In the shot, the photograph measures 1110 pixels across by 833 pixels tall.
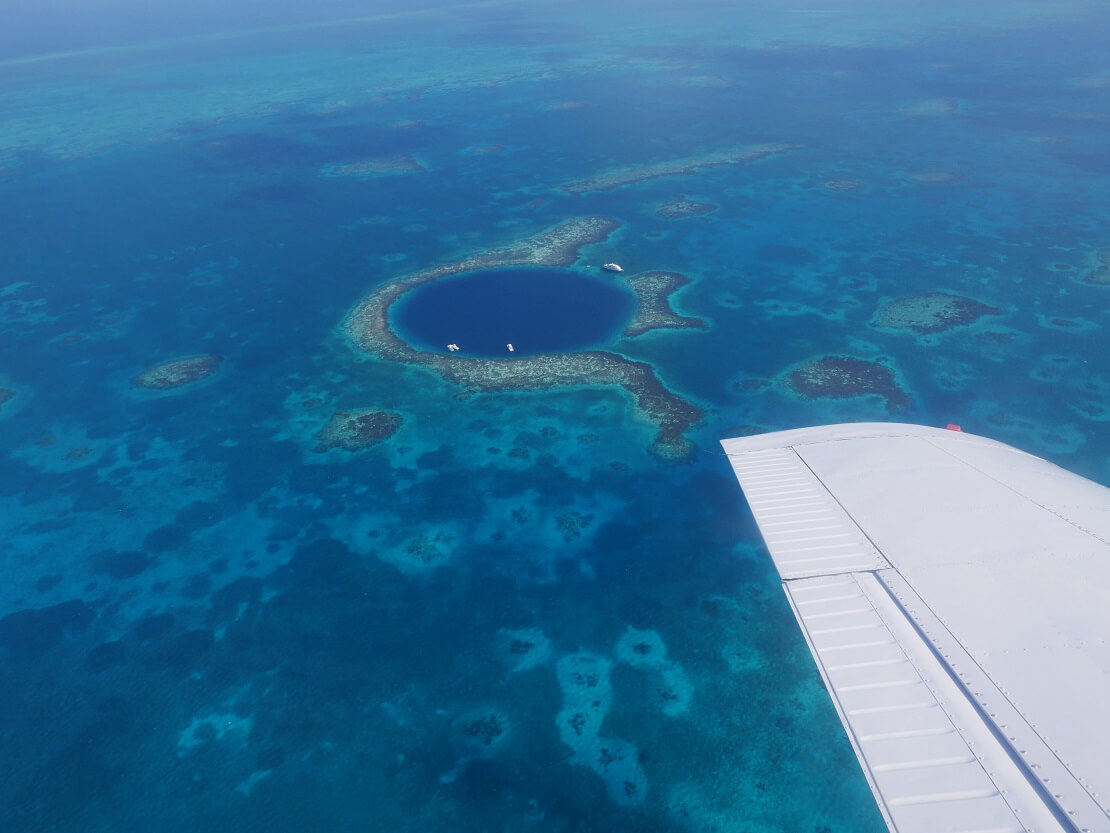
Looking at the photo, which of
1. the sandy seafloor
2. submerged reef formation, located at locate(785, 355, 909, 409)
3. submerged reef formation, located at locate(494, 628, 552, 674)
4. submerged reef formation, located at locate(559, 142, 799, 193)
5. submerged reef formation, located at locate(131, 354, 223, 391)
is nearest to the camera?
the sandy seafloor

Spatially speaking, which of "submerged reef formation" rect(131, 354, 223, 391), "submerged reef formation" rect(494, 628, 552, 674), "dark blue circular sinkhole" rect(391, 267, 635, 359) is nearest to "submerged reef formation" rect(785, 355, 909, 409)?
"dark blue circular sinkhole" rect(391, 267, 635, 359)

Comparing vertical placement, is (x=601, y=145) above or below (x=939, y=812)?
below

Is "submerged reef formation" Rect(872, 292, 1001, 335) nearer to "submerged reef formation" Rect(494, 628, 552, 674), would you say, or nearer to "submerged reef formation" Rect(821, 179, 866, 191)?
"submerged reef formation" Rect(821, 179, 866, 191)

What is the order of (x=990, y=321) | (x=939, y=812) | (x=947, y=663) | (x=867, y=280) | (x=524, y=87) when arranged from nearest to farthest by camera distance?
(x=939, y=812) → (x=947, y=663) → (x=990, y=321) → (x=867, y=280) → (x=524, y=87)

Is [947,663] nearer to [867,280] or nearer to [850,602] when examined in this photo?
[850,602]

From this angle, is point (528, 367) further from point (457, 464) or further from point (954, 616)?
point (954, 616)

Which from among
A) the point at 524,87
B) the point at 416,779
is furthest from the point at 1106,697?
the point at 524,87
